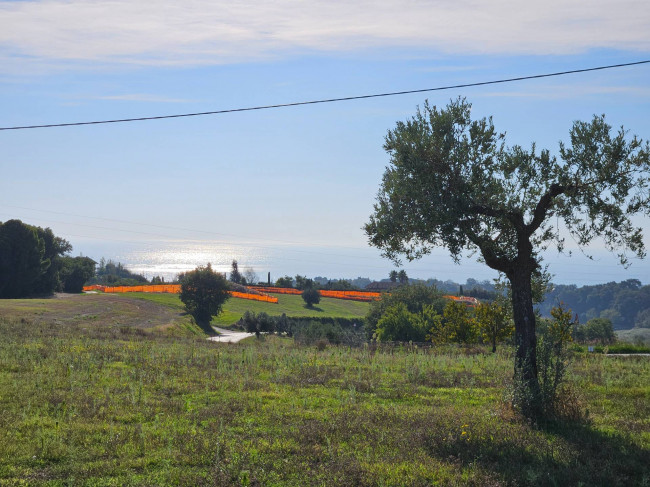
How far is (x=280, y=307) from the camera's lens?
10988 cm

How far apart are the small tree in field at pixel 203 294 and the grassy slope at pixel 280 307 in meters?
4.72

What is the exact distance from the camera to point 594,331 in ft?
280

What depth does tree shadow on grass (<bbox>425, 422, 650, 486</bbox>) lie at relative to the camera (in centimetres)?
1079

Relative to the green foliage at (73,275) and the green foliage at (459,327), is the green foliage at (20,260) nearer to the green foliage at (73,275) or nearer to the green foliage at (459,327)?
the green foliage at (73,275)

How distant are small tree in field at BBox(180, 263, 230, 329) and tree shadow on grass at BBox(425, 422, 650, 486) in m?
75.0

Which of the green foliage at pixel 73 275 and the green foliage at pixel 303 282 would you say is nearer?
the green foliage at pixel 73 275

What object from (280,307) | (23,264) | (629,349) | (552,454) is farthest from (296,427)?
(280,307)

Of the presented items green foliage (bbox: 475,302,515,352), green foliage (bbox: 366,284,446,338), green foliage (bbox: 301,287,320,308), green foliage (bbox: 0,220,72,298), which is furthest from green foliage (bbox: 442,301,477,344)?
green foliage (bbox: 301,287,320,308)

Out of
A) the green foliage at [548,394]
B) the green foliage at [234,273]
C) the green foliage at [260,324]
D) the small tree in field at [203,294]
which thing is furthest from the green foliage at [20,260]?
the green foliage at [548,394]

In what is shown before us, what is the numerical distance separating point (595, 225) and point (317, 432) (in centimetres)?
935

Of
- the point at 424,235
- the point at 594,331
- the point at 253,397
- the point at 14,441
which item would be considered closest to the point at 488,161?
the point at 424,235

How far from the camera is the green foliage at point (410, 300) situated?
79.0 m

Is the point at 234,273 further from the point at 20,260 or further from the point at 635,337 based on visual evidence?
the point at 635,337

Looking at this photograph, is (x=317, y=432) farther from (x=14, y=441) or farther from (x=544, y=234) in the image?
(x=544, y=234)
